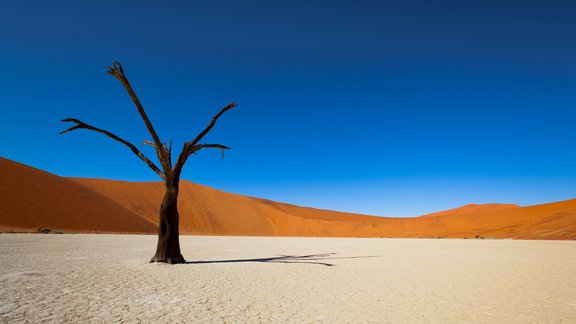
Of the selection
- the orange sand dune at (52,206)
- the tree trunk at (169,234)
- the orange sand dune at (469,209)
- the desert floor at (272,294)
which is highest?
the orange sand dune at (469,209)

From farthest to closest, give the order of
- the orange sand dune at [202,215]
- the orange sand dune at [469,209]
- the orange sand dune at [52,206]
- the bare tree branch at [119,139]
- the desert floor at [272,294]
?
the orange sand dune at [469,209] → the orange sand dune at [202,215] → the orange sand dune at [52,206] → the bare tree branch at [119,139] → the desert floor at [272,294]

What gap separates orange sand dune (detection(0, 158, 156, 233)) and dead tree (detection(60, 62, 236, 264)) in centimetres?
2394

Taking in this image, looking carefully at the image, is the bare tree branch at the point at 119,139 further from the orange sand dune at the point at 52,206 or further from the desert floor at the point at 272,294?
the orange sand dune at the point at 52,206

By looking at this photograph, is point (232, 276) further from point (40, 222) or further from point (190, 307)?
point (40, 222)

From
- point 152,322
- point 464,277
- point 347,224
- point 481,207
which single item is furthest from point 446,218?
point 481,207

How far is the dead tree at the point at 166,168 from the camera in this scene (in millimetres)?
10289

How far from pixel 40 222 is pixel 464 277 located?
114 ft

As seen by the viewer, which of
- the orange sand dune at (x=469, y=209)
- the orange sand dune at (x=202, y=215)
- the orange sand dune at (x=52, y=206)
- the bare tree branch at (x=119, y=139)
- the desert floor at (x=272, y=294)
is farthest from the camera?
the orange sand dune at (x=469, y=209)

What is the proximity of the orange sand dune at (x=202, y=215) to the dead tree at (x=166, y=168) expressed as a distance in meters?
25.4

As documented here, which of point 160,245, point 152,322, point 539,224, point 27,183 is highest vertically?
point 27,183

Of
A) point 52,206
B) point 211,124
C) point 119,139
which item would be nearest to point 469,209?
point 52,206

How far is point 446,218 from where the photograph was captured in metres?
54.4

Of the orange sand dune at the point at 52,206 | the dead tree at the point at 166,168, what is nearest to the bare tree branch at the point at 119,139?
the dead tree at the point at 166,168

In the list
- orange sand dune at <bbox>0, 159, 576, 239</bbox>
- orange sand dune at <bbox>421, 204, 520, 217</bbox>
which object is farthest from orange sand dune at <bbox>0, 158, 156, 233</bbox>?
orange sand dune at <bbox>421, 204, 520, 217</bbox>
